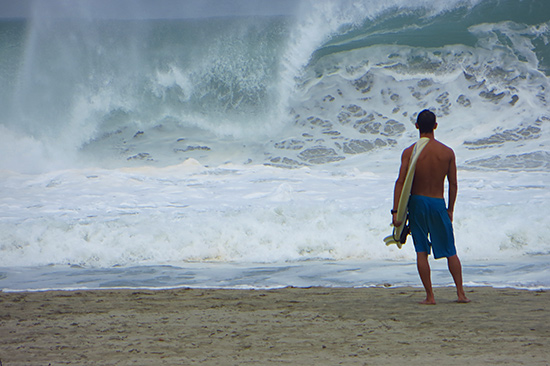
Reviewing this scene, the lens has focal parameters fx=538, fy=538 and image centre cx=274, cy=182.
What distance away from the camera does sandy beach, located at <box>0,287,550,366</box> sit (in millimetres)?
2230

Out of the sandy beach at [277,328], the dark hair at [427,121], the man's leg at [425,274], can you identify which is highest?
the dark hair at [427,121]

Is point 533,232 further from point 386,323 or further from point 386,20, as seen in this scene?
point 386,20

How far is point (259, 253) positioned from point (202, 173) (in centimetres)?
455

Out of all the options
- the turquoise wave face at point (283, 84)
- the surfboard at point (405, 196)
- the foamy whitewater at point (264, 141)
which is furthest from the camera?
the turquoise wave face at point (283, 84)

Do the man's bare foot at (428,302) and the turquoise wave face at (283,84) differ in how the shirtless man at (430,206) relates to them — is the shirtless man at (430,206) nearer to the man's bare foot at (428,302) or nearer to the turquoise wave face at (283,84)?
the man's bare foot at (428,302)

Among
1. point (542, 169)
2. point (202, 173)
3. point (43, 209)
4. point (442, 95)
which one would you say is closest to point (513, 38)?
point (442, 95)

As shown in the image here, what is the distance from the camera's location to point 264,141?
13.2 metres

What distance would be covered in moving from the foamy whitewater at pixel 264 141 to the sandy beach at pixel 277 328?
79 cm

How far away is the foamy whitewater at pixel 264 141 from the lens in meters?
6.05

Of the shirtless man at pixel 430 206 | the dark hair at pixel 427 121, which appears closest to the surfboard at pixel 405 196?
the shirtless man at pixel 430 206

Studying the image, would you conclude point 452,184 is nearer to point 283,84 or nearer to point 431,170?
point 431,170

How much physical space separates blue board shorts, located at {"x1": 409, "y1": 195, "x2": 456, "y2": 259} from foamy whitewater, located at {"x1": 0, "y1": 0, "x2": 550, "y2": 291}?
1100mm

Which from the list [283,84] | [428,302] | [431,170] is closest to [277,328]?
[428,302]

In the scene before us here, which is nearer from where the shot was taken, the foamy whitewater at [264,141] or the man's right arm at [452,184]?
the man's right arm at [452,184]
